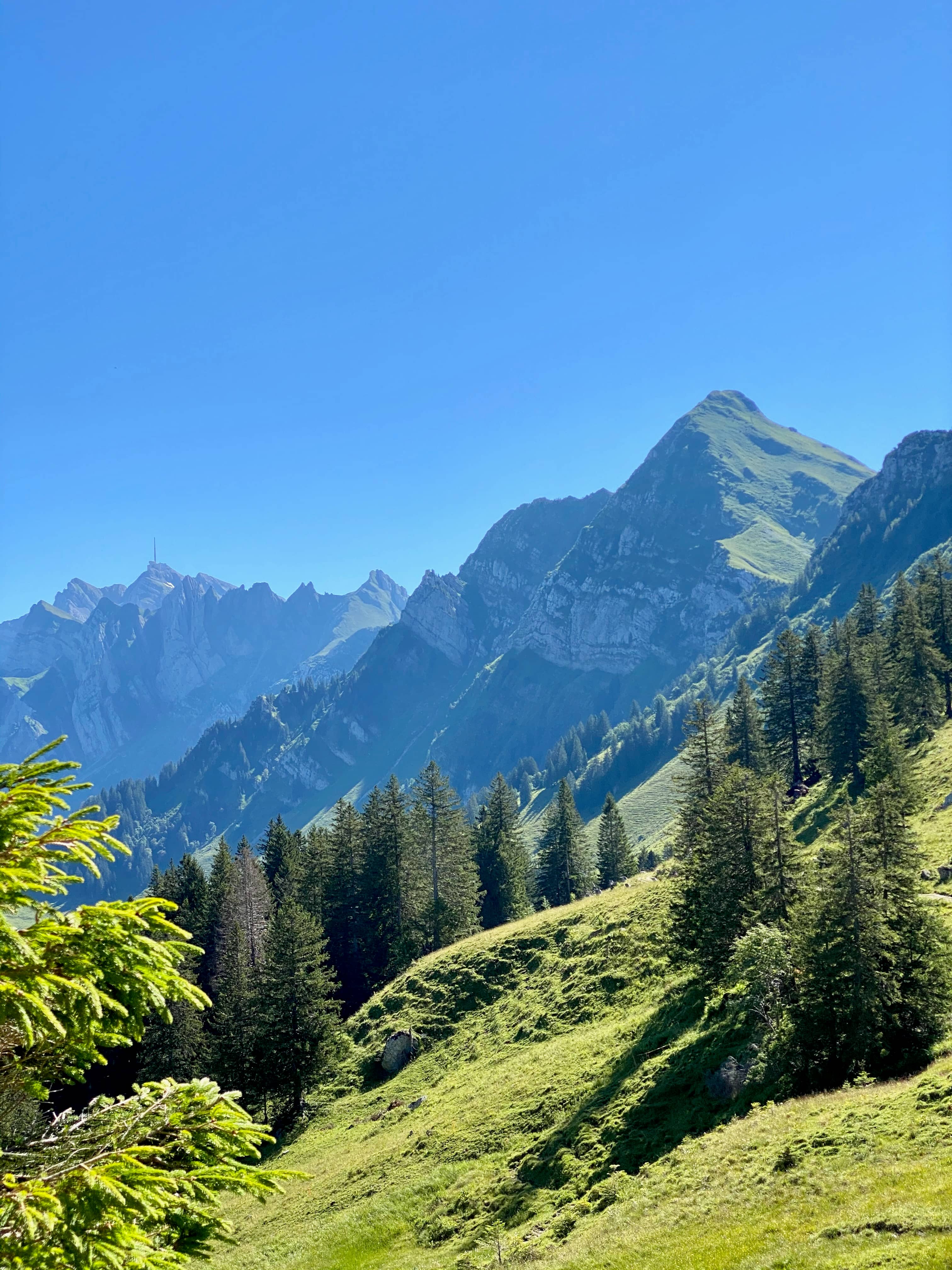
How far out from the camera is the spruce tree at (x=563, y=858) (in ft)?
258

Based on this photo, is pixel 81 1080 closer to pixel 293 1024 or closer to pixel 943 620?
pixel 293 1024

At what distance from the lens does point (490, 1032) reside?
143 feet

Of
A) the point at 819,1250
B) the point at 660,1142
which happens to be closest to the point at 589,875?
the point at 660,1142

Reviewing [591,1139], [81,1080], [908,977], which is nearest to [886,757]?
[908,977]

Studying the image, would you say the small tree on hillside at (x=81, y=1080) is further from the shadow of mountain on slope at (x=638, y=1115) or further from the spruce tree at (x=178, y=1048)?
the spruce tree at (x=178, y=1048)

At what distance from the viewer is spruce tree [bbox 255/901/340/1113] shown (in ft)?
147

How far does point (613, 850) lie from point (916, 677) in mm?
35674

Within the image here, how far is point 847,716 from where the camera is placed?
61.2m

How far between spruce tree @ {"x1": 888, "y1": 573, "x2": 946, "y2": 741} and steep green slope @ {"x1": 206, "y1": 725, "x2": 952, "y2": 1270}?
12861mm

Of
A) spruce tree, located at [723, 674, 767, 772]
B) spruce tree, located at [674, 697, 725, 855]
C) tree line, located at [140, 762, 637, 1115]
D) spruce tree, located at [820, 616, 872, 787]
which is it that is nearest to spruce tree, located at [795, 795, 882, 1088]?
spruce tree, located at [674, 697, 725, 855]

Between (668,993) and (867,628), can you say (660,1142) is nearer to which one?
(668,993)

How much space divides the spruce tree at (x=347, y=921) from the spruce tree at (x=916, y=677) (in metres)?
51.1

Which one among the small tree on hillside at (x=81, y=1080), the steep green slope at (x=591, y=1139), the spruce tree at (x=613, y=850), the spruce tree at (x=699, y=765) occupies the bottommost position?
the spruce tree at (x=613, y=850)

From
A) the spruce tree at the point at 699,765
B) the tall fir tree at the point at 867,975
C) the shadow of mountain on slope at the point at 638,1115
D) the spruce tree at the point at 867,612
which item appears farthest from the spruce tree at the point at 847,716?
the tall fir tree at the point at 867,975
